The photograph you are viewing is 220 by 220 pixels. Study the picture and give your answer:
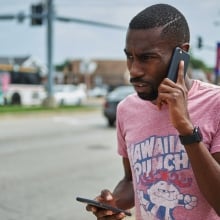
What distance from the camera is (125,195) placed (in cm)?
229

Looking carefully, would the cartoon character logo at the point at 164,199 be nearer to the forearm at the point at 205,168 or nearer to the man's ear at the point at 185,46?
the forearm at the point at 205,168

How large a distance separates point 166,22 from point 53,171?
741 centimetres

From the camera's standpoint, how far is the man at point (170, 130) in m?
1.76

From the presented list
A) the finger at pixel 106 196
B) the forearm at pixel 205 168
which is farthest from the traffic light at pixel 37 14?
the forearm at pixel 205 168

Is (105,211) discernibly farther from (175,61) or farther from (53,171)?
(53,171)

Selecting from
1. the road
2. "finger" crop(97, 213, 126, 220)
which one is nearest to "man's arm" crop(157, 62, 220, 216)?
"finger" crop(97, 213, 126, 220)

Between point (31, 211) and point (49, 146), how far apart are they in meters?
6.49

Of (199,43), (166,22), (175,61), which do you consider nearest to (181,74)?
(175,61)

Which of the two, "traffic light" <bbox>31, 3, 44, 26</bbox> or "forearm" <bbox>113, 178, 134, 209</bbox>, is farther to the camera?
"traffic light" <bbox>31, 3, 44, 26</bbox>

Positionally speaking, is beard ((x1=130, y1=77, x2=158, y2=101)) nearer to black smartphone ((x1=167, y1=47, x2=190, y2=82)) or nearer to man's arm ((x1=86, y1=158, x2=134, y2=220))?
black smartphone ((x1=167, y1=47, x2=190, y2=82))

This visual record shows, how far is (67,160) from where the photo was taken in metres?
10.5

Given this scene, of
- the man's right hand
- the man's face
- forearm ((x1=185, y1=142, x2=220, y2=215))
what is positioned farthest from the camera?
the man's right hand

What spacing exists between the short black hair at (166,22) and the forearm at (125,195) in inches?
28.5

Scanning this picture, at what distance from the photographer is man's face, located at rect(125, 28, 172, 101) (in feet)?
6.16
